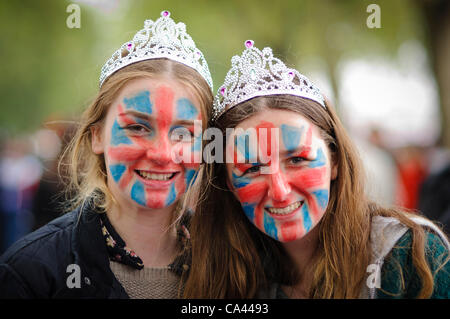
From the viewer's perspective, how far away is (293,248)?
2.37 metres

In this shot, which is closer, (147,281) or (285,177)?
(285,177)

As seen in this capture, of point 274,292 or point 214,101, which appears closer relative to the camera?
point 274,292

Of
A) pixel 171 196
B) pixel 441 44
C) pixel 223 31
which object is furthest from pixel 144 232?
pixel 223 31

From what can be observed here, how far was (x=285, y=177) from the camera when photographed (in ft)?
6.87

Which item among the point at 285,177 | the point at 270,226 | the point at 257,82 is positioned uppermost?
the point at 257,82

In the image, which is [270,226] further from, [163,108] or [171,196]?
[163,108]

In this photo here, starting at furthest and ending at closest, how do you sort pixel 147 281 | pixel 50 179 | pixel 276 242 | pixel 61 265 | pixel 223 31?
1. pixel 223 31
2. pixel 50 179
3. pixel 276 242
4. pixel 147 281
5. pixel 61 265

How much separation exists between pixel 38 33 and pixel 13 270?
8.64 meters

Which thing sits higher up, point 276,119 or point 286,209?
point 276,119

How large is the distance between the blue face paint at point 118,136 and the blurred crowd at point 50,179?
2.77 meters

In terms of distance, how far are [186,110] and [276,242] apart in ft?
2.99

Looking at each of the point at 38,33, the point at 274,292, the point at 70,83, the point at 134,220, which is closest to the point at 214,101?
the point at 134,220

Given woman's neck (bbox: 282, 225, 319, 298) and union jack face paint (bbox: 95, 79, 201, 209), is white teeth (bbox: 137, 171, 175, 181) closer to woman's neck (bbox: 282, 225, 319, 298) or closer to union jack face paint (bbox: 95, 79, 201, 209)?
union jack face paint (bbox: 95, 79, 201, 209)

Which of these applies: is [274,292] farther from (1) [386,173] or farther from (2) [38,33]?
(2) [38,33]
